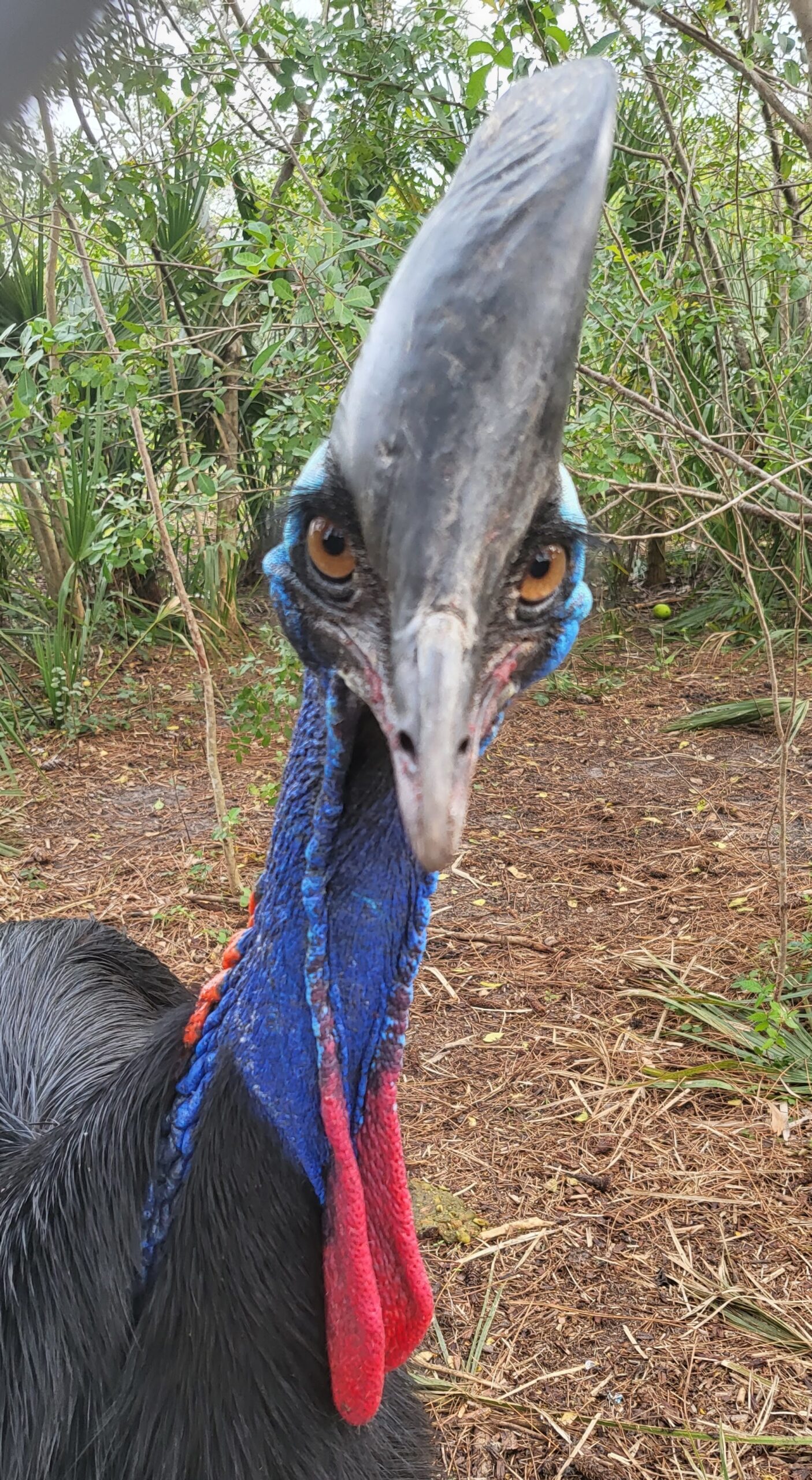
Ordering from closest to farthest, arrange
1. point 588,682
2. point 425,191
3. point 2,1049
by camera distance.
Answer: point 2,1049 → point 425,191 → point 588,682

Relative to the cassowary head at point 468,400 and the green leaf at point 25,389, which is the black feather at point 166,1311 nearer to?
the cassowary head at point 468,400

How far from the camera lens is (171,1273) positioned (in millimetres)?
936

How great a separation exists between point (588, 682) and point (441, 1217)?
298 cm

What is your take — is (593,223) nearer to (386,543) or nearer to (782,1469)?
(386,543)

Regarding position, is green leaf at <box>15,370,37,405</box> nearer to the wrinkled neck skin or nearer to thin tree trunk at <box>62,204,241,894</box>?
thin tree trunk at <box>62,204,241,894</box>

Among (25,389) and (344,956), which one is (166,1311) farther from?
(25,389)

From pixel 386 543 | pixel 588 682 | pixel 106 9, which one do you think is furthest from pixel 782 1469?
pixel 588 682

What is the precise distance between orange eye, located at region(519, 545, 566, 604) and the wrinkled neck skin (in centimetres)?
20

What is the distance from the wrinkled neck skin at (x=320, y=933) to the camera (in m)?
0.91

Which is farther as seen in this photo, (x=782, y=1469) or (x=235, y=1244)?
(x=782, y=1469)

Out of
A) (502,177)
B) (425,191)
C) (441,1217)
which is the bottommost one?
(441,1217)

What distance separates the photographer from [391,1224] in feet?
3.33

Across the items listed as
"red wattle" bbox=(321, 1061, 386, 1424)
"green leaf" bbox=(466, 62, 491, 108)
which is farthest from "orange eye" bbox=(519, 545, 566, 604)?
"green leaf" bbox=(466, 62, 491, 108)

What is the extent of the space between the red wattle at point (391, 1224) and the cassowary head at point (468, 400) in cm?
41
